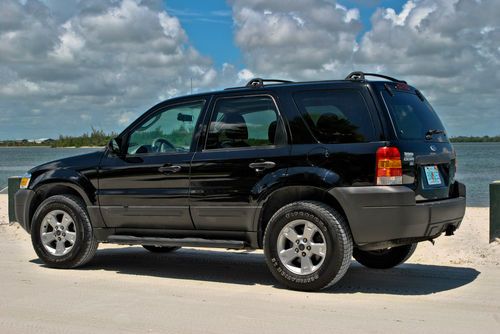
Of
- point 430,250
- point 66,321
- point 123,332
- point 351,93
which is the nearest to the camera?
point 123,332

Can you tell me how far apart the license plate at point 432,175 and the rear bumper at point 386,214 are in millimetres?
200

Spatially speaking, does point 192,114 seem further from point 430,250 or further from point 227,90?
point 430,250

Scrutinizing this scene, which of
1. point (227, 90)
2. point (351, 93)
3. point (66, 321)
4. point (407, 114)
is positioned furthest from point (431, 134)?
point (66, 321)

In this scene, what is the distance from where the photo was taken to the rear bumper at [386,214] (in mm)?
5852

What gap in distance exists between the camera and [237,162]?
6539mm

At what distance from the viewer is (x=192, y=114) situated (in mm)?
7086

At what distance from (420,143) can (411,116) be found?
13.5 inches

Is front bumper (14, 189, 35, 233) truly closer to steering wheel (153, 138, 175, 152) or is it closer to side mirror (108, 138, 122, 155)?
side mirror (108, 138, 122, 155)

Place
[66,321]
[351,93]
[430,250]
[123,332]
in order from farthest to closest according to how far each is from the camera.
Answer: [430,250] < [351,93] < [66,321] < [123,332]

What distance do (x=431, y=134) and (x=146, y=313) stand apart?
10.3 ft

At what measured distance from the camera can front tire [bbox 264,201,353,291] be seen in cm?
600

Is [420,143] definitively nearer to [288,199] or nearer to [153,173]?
[288,199]

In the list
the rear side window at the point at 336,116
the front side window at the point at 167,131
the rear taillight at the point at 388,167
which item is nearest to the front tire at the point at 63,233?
the front side window at the point at 167,131

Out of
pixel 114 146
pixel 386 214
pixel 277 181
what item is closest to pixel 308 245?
pixel 277 181
